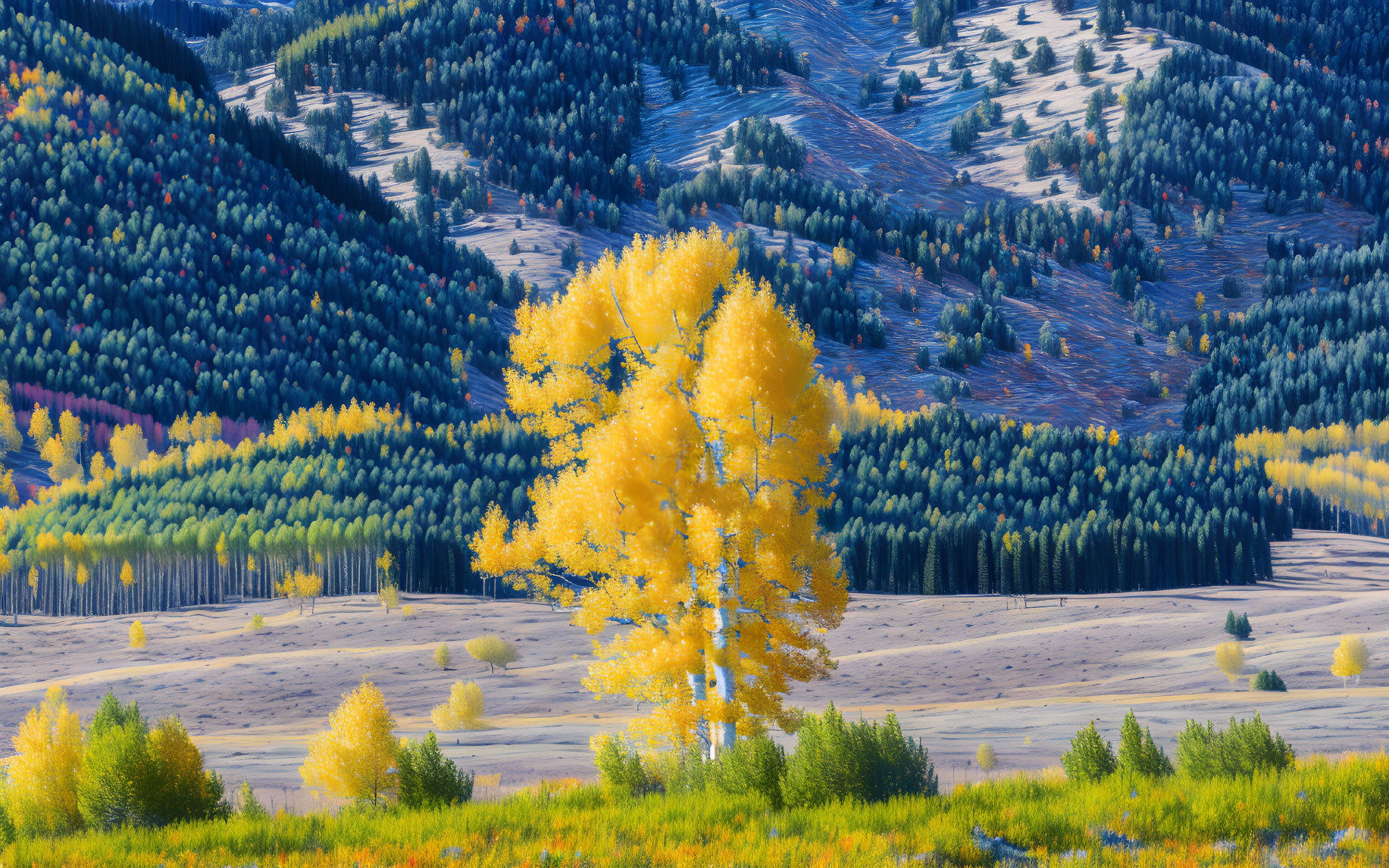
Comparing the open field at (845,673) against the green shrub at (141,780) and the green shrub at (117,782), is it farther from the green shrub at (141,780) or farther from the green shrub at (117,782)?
the green shrub at (117,782)

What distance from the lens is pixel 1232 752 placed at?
21734mm

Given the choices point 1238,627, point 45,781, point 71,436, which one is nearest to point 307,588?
point 71,436

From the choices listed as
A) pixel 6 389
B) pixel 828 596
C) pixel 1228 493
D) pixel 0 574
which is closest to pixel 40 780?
pixel 828 596

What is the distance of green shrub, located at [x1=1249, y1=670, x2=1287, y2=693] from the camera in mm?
66250

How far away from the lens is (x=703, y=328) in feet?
93.9

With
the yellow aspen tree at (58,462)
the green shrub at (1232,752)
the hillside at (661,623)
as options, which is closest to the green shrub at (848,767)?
the hillside at (661,623)

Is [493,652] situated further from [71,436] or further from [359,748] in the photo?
[71,436]

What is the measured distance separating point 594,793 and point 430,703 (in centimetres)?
5078

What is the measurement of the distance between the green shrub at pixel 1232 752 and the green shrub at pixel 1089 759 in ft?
4.99

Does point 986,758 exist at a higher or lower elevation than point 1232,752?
lower

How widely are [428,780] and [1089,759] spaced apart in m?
13.5

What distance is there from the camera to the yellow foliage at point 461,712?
60312 mm

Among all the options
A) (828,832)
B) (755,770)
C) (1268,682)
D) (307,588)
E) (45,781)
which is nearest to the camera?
(828,832)


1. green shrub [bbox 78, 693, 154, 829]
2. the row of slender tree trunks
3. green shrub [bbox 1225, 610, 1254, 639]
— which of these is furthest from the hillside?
the row of slender tree trunks
